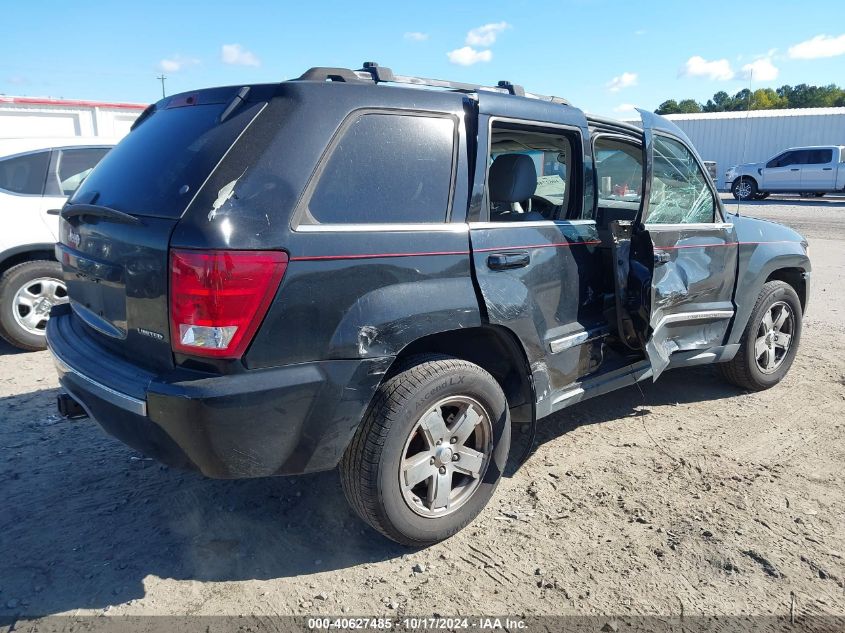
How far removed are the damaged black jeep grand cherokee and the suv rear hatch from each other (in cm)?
1

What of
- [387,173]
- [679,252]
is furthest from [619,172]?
[387,173]

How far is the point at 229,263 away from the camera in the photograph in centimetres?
231

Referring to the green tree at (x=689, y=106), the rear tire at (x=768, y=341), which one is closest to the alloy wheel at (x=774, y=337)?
the rear tire at (x=768, y=341)

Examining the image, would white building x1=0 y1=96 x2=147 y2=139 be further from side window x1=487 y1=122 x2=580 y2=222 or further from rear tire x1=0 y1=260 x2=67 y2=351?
side window x1=487 y1=122 x2=580 y2=222

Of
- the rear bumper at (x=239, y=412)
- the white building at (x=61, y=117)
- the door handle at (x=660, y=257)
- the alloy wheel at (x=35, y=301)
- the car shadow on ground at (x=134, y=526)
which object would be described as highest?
the white building at (x=61, y=117)

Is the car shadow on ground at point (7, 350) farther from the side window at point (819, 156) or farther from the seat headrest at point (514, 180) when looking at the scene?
the side window at point (819, 156)

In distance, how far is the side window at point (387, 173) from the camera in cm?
260

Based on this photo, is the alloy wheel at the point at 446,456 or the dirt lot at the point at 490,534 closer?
the dirt lot at the point at 490,534

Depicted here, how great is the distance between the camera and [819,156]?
76.0ft

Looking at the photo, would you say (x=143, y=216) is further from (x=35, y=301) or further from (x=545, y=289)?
(x=35, y=301)

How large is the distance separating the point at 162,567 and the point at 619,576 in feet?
6.45

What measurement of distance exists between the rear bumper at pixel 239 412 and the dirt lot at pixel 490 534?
0.59 metres

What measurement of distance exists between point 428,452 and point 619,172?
2.48 metres

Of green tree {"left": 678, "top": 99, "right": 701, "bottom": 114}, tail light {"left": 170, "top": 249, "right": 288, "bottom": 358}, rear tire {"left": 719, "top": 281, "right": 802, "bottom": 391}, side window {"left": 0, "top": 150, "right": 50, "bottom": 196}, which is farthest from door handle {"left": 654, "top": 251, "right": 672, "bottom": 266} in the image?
green tree {"left": 678, "top": 99, "right": 701, "bottom": 114}
